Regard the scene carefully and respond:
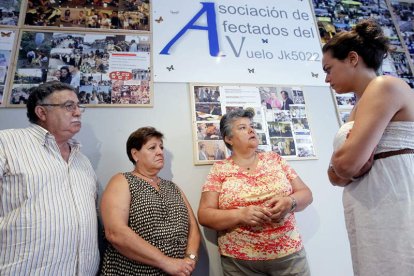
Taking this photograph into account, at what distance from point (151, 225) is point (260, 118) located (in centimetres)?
103

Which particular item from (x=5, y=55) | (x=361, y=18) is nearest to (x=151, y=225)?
Answer: (x=5, y=55)

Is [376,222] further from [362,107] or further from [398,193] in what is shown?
[362,107]

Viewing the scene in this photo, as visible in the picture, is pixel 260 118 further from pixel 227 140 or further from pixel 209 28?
pixel 209 28

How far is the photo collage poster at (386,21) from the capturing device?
230cm

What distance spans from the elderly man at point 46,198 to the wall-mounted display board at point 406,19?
9.09 feet

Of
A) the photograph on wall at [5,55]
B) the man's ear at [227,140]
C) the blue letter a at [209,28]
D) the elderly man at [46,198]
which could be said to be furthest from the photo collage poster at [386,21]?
the photograph on wall at [5,55]

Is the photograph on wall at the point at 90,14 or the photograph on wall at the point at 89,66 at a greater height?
the photograph on wall at the point at 90,14

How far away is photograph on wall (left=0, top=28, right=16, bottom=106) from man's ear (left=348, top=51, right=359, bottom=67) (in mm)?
1818

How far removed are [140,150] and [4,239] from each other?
0.68m

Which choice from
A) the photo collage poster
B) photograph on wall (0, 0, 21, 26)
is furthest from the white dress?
photograph on wall (0, 0, 21, 26)

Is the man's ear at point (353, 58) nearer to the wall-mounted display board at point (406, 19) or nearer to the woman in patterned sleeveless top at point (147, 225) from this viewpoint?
the woman in patterned sleeveless top at point (147, 225)

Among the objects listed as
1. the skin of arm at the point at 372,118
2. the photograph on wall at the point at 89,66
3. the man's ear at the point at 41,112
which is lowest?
the skin of arm at the point at 372,118

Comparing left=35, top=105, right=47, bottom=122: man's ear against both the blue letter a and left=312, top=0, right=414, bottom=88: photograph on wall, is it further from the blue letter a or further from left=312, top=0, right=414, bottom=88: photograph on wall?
left=312, top=0, right=414, bottom=88: photograph on wall

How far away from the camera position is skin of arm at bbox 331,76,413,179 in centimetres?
86
